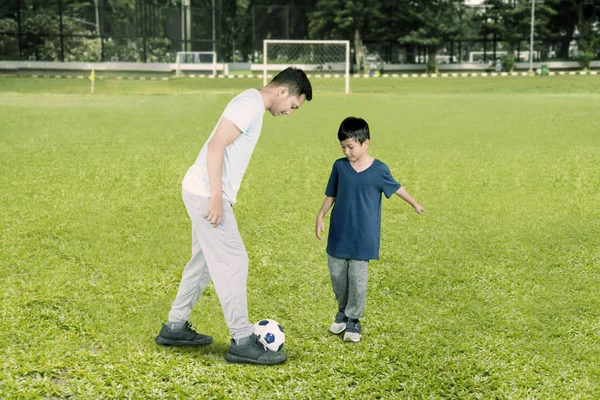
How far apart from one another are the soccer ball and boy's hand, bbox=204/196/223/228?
875mm

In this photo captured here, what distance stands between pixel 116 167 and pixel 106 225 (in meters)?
4.36

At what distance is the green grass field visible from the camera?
15.0ft

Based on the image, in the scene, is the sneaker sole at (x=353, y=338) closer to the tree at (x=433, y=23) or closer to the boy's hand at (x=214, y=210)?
the boy's hand at (x=214, y=210)

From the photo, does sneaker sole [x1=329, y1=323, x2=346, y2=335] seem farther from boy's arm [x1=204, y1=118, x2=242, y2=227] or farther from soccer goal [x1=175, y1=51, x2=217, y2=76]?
soccer goal [x1=175, y1=51, x2=217, y2=76]

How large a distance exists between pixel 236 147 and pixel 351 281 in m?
1.27

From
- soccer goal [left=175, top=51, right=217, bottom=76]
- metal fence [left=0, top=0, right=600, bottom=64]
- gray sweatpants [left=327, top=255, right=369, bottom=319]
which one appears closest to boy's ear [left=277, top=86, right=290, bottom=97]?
gray sweatpants [left=327, top=255, right=369, bottom=319]

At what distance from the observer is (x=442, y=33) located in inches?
2330

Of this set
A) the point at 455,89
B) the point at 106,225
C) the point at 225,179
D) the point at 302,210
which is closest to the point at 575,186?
the point at 302,210

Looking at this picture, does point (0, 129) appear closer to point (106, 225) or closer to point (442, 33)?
point (106, 225)

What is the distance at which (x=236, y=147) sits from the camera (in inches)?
172

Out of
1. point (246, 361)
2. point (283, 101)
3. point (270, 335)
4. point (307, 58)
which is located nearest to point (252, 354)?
point (246, 361)

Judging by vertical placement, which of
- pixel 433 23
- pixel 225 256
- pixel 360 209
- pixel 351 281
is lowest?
pixel 351 281

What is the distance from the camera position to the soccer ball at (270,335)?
4797mm

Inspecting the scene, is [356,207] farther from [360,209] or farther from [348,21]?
[348,21]
